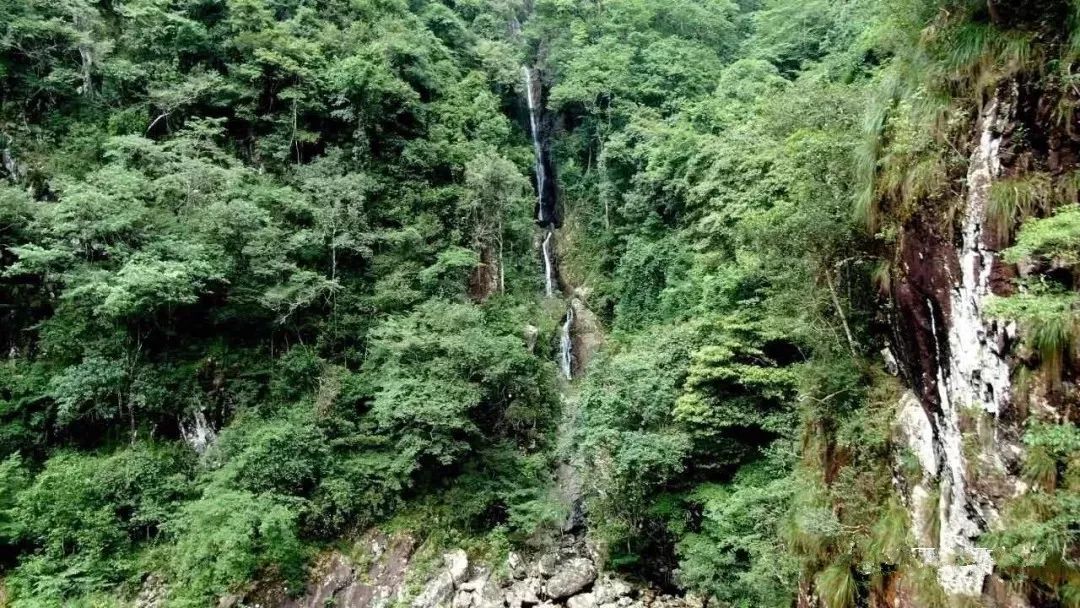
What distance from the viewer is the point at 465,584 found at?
13180 millimetres

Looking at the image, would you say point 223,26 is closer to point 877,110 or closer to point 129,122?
point 129,122

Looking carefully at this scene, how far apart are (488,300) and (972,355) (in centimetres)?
1498

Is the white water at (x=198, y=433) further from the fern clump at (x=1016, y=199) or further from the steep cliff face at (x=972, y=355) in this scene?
the fern clump at (x=1016, y=199)

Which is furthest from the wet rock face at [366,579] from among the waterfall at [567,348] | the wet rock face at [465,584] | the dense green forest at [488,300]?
the waterfall at [567,348]

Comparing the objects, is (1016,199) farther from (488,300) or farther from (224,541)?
(488,300)

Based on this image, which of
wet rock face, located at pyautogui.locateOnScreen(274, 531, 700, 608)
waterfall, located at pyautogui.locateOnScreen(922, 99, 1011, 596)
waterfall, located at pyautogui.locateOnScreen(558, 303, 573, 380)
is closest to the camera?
waterfall, located at pyautogui.locateOnScreen(922, 99, 1011, 596)

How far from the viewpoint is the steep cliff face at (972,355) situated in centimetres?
504

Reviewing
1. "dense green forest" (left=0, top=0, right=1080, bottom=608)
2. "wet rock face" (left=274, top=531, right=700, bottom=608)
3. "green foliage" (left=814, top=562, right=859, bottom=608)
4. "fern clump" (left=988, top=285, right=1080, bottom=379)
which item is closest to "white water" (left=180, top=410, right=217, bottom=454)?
"dense green forest" (left=0, top=0, right=1080, bottom=608)

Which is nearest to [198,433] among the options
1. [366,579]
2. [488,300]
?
[366,579]

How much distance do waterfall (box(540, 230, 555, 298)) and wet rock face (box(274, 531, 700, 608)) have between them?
1097 centimetres

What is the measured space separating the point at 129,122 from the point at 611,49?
62.3ft

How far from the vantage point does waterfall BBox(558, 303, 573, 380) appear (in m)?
20.0

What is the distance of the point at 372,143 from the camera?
19.4m

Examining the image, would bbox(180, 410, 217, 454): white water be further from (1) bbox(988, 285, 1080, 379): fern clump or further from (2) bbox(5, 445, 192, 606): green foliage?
(1) bbox(988, 285, 1080, 379): fern clump
